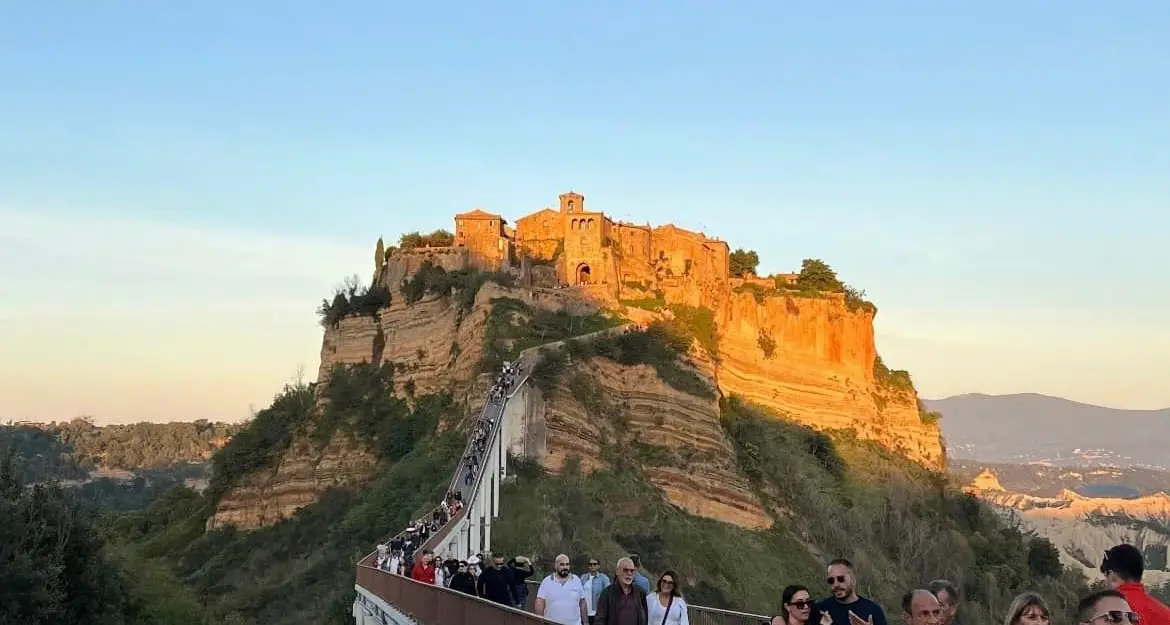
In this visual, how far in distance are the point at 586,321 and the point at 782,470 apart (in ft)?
37.2

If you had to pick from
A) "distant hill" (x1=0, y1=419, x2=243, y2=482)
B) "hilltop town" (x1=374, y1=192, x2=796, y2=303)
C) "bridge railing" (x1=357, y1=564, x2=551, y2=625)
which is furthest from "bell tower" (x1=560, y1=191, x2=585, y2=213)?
"distant hill" (x1=0, y1=419, x2=243, y2=482)

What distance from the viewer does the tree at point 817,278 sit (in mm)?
68312

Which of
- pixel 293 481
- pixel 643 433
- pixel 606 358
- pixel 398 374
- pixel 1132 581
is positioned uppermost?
pixel 606 358

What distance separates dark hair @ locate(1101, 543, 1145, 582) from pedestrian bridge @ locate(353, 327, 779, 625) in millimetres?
4795

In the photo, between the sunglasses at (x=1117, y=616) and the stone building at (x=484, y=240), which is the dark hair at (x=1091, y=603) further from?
the stone building at (x=484, y=240)

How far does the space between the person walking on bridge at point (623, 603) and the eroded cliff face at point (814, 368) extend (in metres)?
46.4

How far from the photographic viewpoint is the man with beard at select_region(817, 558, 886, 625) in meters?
8.09

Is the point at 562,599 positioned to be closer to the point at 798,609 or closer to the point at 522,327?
the point at 798,609

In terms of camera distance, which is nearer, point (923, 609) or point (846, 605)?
point (923, 609)

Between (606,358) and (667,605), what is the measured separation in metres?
36.4

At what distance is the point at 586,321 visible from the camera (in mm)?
51812

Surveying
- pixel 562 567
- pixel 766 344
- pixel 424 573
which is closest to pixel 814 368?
pixel 766 344

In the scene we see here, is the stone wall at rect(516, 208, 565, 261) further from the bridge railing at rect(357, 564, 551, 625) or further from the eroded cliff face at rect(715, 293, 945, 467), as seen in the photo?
the bridge railing at rect(357, 564, 551, 625)

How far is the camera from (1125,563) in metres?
7.31
